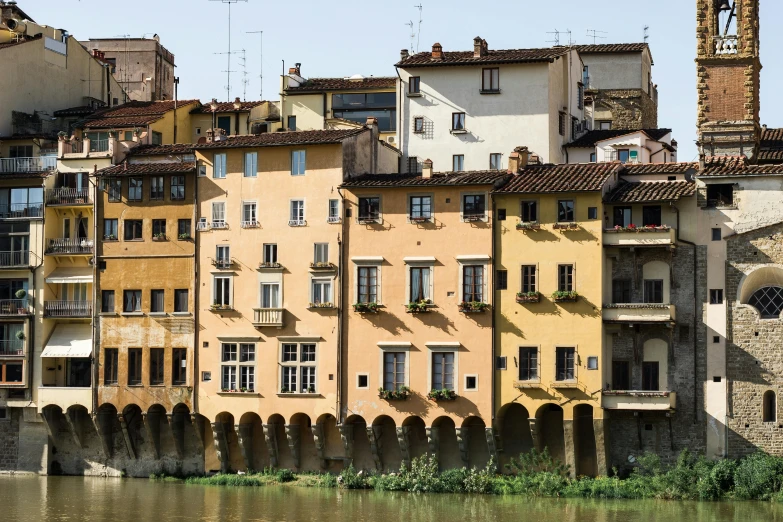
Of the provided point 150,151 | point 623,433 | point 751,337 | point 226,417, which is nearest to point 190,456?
point 226,417

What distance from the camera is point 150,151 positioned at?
248 ft

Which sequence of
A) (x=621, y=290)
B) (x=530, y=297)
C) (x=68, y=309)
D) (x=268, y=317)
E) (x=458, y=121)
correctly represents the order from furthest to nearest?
(x=458, y=121)
(x=68, y=309)
(x=268, y=317)
(x=621, y=290)
(x=530, y=297)

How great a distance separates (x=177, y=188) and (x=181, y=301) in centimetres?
488

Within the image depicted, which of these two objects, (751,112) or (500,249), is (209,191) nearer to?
(500,249)

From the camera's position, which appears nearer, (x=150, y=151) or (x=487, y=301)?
(x=487, y=301)

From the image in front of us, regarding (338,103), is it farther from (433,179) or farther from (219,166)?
(433,179)

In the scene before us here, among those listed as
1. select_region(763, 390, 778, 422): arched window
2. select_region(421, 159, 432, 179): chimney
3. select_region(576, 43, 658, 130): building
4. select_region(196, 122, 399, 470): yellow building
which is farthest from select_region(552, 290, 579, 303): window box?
select_region(576, 43, 658, 130): building

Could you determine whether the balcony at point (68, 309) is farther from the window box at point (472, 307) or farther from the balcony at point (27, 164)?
the window box at point (472, 307)

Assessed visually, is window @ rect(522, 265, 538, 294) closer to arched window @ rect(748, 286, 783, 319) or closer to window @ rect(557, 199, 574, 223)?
window @ rect(557, 199, 574, 223)

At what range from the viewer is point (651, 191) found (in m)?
66.2

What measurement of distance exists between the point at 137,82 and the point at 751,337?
43808 mm

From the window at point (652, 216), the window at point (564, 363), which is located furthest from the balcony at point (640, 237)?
the window at point (564, 363)

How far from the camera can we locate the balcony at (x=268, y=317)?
69938 millimetres

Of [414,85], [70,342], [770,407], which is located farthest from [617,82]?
[70,342]
